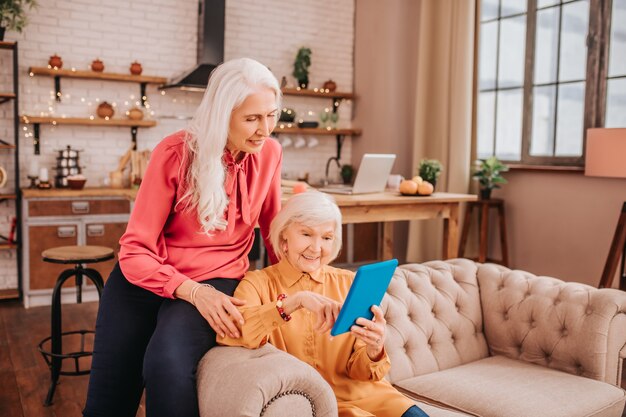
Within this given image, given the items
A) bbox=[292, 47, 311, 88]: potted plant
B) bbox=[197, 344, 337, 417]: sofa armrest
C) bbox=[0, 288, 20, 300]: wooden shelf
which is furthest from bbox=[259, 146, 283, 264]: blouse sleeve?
bbox=[292, 47, 311, 88]: potted plant

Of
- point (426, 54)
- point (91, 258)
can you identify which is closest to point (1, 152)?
point (91, 258)

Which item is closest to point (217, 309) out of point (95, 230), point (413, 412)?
point (413, 412)

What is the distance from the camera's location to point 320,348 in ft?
6.10

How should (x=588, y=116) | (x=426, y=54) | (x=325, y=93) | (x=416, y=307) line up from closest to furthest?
1. (x=416, y=307)
2. (x=588, y=116)
3. (x=426, y=54)
4. (x=325, y=93)

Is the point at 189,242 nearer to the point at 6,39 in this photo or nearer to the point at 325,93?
the point at 6,39

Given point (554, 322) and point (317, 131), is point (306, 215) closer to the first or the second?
point (554, 322)

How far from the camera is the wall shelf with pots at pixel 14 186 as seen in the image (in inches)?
191

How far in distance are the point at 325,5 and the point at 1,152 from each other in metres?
3.47

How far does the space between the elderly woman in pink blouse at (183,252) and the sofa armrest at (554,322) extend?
1.23m

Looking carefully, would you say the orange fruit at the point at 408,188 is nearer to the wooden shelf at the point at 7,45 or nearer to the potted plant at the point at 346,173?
the potted plant at the point at 346,173

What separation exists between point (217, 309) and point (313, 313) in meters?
0.27

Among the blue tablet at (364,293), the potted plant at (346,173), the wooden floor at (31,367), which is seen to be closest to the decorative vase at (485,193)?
the potted plant at (346,173)

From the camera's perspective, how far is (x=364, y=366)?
1.81 metres

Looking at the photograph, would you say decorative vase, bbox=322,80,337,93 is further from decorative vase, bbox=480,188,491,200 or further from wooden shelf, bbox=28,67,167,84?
decorative vase, bbox=480,188,491,200
